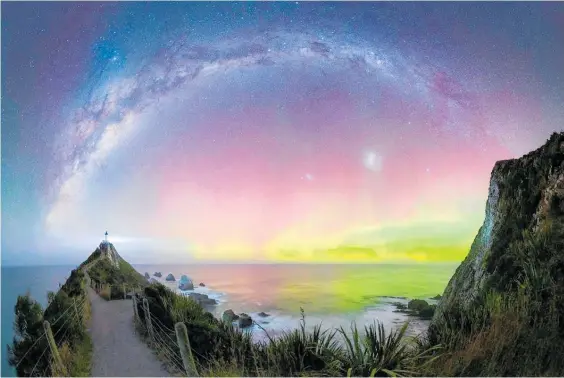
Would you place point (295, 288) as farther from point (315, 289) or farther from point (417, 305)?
point (417, 305)

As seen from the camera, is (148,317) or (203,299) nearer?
(148,317)

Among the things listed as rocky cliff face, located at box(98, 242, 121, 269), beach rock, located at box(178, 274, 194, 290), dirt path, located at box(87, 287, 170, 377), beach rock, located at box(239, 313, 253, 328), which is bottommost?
dirt path, located at box(87, 287, 170, 377)

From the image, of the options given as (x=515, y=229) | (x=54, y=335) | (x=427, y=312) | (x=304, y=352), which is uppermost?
(x=515, y=229)

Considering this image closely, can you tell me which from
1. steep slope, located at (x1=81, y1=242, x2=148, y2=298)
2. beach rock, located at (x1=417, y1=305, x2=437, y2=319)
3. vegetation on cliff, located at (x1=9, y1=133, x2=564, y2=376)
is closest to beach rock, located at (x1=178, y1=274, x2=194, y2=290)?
vegetation on cliff, located at (x1=9, y1=133, x2=564, y2=376)

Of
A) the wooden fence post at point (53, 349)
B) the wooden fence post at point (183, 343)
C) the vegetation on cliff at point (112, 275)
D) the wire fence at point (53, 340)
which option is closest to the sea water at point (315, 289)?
the vegetation on cliff at point (112, 275)

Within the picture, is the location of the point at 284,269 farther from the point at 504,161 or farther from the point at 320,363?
the point at 504,161

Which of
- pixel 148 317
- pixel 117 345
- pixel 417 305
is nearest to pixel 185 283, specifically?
pixel 148 317

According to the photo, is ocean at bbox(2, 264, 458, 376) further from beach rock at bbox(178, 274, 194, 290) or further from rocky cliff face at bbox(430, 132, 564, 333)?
rocky cliff face at bbox(430, 132, 564, 333)

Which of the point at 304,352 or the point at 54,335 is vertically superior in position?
the point at 304,352
